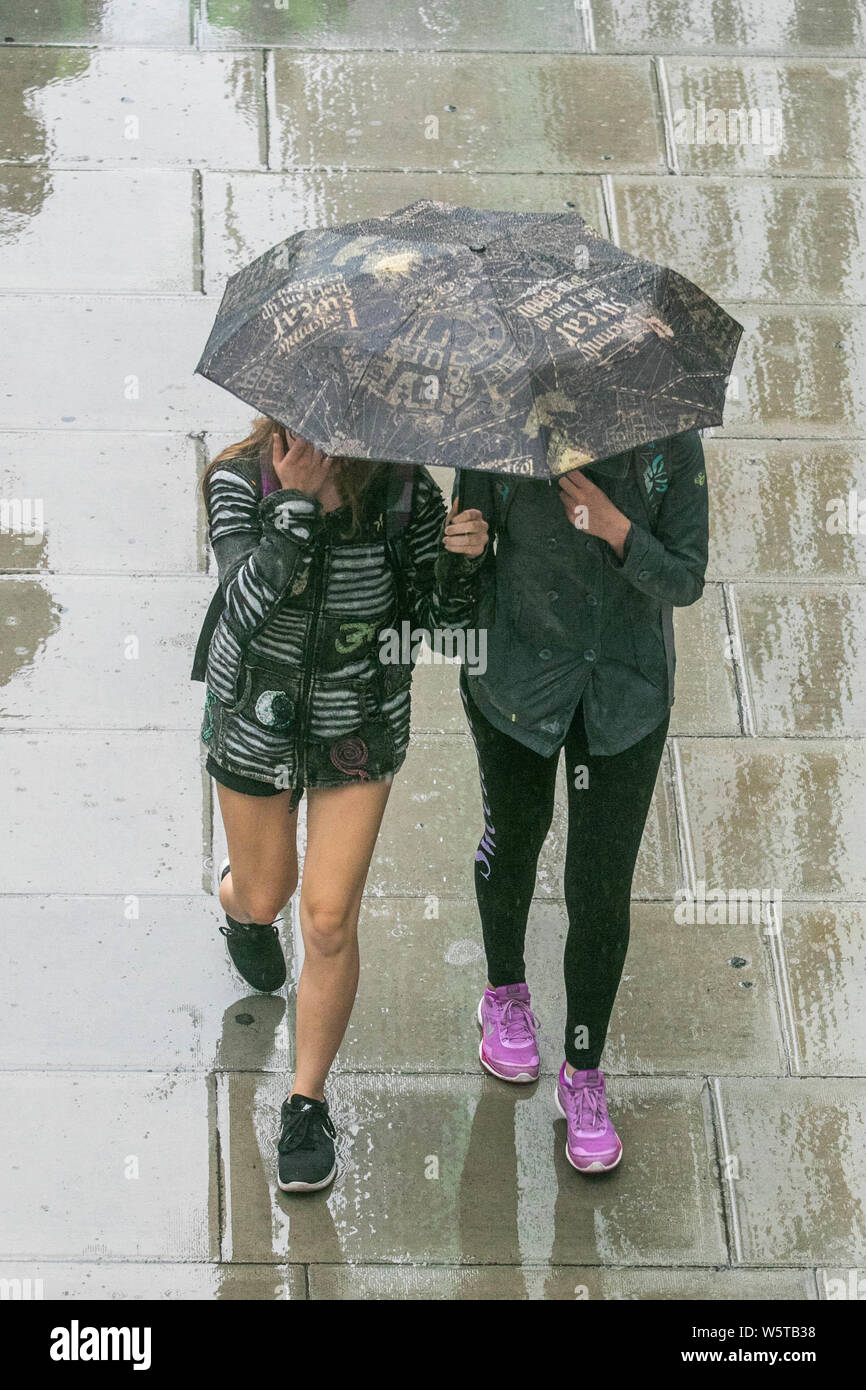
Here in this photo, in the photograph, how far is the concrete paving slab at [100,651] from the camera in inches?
220

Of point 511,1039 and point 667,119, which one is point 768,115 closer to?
point 667,119

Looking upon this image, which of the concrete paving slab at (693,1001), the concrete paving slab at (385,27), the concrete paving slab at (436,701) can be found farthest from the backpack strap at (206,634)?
the concrete paving slab at (385,27)

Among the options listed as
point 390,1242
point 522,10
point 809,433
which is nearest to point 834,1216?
point 390,1242

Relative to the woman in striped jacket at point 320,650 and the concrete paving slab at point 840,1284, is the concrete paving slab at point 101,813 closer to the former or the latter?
the woman in striped jacket at point 320,650

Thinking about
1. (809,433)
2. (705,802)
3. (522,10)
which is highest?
(522,10)

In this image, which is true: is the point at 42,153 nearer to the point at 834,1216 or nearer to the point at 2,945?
the point at 2,945

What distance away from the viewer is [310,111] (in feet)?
24.7

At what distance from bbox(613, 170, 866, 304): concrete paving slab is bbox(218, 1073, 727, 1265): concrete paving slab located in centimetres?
365

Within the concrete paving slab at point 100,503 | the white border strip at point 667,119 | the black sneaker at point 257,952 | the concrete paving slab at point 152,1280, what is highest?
the white border strip at point 667,119

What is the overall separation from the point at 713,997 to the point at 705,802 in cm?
75

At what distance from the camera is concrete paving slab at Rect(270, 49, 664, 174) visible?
24.2ft

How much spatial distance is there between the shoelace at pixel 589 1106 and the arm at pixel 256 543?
1.57 m

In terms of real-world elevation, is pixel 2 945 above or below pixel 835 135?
below

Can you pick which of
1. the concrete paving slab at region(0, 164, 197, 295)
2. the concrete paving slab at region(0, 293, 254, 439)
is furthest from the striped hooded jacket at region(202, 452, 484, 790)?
the concrete paving slab at region(0, 164, 197, 295)
